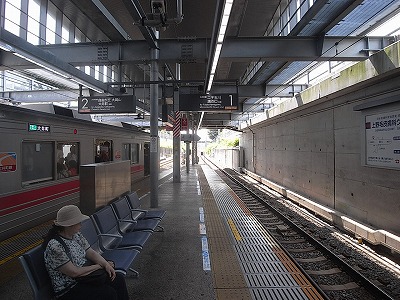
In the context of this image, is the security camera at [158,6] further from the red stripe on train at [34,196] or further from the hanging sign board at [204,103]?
the hanging sign board at [204,103]

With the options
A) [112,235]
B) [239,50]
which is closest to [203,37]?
[239,50]

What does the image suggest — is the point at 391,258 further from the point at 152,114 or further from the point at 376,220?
the point at 152,114

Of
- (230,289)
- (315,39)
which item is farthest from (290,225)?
(315,39)

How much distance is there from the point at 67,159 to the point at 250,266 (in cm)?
645

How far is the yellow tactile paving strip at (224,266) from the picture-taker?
3.79 m

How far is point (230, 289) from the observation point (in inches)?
153

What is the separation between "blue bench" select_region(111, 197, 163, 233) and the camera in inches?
208

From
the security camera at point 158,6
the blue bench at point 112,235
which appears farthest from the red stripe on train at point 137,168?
the security camera at point 158,6

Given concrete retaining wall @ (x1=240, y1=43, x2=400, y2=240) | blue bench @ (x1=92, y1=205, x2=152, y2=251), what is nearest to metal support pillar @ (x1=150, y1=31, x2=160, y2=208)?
blue bench @ (x1=92, y1=205, x2=152, y2=251)

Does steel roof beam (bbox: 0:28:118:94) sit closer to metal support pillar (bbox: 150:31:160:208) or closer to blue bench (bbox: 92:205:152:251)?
metal support pillar (bbox: 150:31:160:208)

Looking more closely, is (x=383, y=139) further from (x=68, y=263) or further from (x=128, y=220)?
(x=68, y=263)

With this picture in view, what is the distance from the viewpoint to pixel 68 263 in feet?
8.86

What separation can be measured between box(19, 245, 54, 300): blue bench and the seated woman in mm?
83

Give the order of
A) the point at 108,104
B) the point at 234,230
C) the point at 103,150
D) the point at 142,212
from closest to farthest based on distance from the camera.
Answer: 1. the point at 142,212
2. the point at 234,230
3. the point at 108,104
4. the point at 103,150
